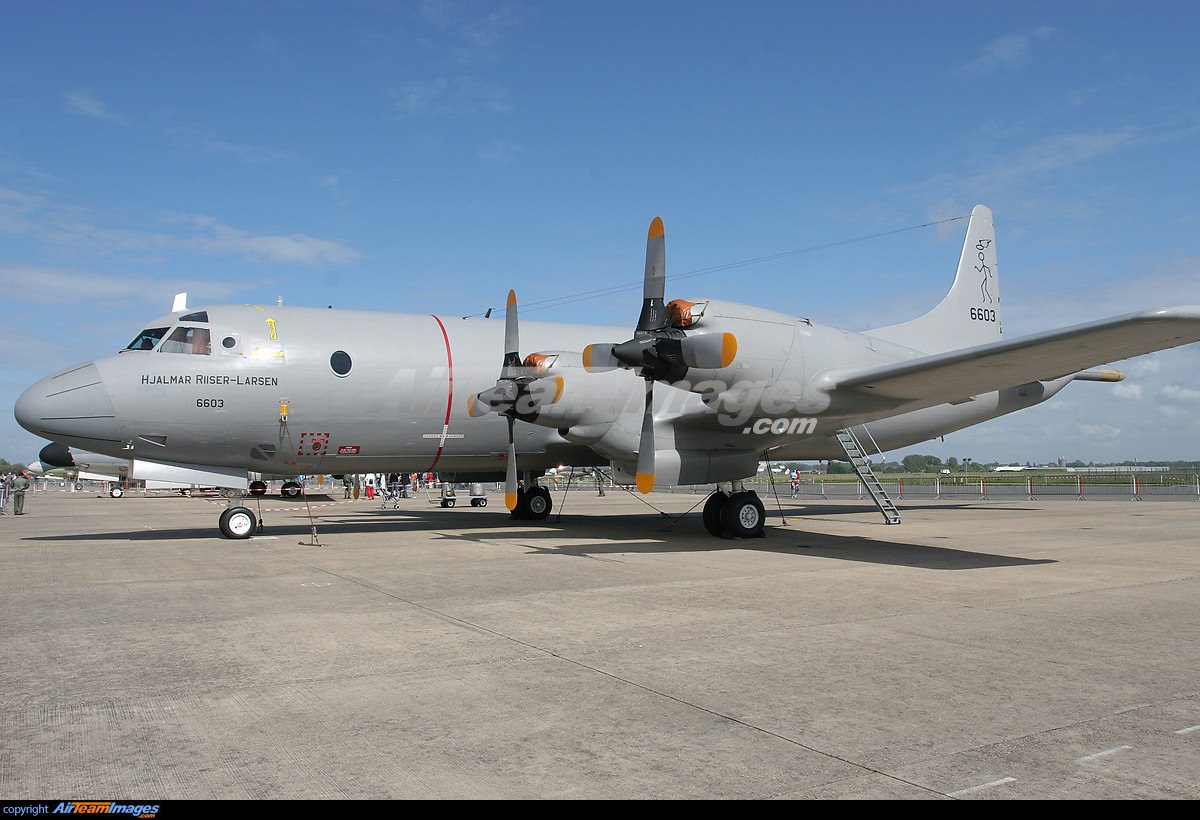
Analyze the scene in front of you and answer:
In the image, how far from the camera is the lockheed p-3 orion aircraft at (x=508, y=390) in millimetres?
11742

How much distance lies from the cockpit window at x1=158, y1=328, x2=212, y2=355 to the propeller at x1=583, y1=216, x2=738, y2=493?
716 centimetres

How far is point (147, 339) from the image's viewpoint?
13.4m

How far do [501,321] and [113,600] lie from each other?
1022 centimetres

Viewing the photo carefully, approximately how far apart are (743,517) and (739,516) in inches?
3.4

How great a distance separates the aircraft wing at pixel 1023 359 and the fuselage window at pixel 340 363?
28.2 feet

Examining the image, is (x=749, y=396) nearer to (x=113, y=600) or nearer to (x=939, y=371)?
(x=939, y=371)

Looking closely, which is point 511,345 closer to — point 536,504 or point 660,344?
point 660,344

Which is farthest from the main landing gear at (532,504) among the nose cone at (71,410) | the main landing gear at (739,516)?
the nose cone at (71,410)

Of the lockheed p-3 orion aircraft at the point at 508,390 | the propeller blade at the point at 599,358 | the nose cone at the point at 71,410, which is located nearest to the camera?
the lockheed p-3 orion aircraft at the point at 508,390

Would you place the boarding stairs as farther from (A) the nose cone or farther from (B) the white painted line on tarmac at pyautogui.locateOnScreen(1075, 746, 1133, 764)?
(A) the nose cone

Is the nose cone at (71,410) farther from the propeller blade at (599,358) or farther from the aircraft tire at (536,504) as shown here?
the aircraft tire at (536,504)

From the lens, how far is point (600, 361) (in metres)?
12.6

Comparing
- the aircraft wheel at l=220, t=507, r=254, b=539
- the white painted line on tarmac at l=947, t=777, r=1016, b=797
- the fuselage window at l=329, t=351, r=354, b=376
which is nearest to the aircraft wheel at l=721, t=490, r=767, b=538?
the fuselage window at l=329, t=351, r=354, b=376

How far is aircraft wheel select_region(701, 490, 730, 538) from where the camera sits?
14508 mm
